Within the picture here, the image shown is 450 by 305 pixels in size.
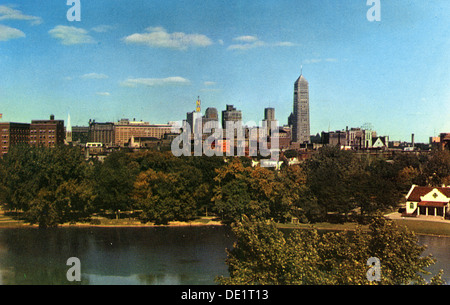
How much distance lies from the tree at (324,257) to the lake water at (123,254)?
6.25m

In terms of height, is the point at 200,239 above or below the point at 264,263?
below

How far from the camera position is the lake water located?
95.0 ft


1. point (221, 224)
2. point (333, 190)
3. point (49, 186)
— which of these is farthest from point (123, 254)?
point (333, 190)

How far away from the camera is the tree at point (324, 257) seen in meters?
20.3

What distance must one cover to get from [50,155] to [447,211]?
4349 cm

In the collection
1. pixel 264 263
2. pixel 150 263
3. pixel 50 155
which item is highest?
pixel 50 155

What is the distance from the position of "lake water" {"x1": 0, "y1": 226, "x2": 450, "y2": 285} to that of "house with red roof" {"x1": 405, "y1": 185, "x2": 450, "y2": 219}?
8.97 m

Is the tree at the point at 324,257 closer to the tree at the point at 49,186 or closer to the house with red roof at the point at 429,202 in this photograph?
the tree at the point at 49,186

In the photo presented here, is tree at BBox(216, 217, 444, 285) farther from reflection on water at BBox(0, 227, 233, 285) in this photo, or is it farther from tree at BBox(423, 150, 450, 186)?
tree at BBox(423, 150, 450, 186)

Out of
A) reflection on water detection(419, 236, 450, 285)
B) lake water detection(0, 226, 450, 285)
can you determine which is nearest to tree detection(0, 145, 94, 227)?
lake water detection(0, 226, 450, 285)

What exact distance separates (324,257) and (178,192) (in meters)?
28.5

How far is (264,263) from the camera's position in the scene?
21.6 m
